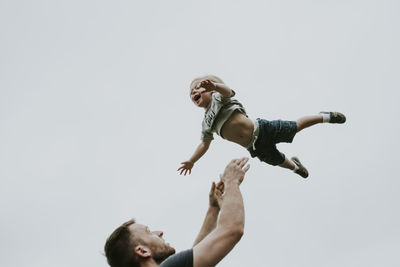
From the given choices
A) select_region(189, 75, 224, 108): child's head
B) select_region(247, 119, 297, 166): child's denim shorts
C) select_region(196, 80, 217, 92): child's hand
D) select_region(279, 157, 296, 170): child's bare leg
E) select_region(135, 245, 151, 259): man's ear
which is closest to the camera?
select_region(135, 245, 151, 259): man's ear

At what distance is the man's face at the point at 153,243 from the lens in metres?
2.90

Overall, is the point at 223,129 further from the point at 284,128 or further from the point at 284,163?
the point at 284,163

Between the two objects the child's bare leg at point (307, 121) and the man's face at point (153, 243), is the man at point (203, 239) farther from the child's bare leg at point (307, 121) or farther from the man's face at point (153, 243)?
the child's bare leg at point (307, 121)

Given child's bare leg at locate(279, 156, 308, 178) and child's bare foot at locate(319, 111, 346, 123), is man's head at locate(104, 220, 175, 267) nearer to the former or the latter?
child's bare foot at locate(319, 111, 346, 123)

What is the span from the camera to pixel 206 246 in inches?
89.6

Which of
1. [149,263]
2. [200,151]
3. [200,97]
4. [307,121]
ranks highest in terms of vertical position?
[200,97]

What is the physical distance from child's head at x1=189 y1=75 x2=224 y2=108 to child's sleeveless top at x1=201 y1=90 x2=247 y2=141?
0.09m

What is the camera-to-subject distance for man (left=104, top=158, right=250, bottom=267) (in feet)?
7.41

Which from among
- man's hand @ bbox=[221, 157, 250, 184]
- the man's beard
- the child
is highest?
the child

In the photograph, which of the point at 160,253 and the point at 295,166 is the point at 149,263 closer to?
the point at 160,253

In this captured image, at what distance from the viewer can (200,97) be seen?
5.35 m

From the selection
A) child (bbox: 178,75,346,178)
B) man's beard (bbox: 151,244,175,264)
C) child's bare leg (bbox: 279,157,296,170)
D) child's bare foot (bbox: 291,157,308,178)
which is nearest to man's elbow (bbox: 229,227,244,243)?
man's beard (bbox: 151,244,175,264)

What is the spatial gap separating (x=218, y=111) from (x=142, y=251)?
278cm

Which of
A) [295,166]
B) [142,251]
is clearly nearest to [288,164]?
[295,166]
